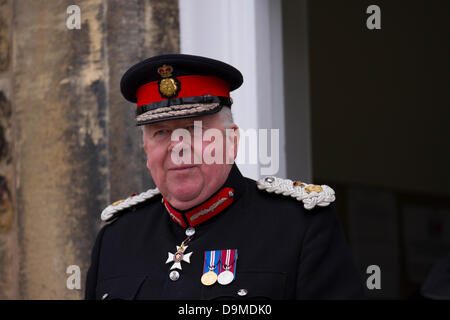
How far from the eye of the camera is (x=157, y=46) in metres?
2.93

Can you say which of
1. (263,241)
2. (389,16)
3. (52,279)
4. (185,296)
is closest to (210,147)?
(263,241)

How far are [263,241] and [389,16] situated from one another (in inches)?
128

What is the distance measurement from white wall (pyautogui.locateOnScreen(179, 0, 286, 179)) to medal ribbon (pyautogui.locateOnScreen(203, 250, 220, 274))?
795 millimetres

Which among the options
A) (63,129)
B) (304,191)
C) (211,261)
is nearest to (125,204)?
(211,261)

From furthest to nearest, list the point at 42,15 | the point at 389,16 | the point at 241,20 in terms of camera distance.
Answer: the point at 389,16, the point at 42,15, the point at 241,20

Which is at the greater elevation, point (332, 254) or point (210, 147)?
point (210, 147)

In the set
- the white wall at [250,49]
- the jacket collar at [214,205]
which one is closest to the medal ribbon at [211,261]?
the jacket collar at [214,205]

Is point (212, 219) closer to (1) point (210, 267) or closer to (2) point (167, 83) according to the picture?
(1) point (210, 267)

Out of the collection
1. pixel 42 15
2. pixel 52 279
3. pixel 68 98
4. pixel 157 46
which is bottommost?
pixel 52 279

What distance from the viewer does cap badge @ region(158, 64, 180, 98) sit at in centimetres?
199

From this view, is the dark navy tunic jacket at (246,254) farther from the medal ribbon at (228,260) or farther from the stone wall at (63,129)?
the stone wall at (63,129)

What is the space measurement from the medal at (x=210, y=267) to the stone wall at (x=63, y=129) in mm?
1006

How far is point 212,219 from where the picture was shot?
6.84 feet

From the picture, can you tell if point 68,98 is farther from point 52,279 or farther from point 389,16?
point 389,16
